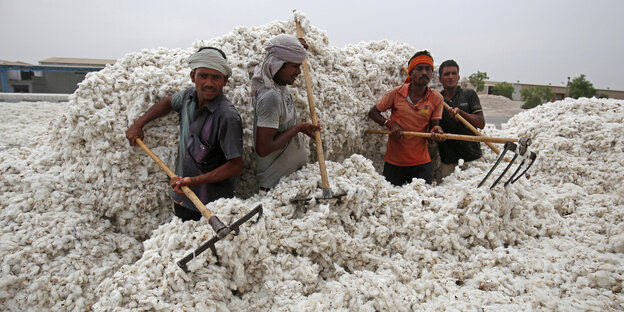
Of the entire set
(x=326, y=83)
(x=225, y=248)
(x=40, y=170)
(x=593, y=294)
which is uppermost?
(x=326, y=83)

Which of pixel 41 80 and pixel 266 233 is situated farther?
pixel 41 80

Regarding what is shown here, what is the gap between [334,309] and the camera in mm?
1726

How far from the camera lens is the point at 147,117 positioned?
7.55 ft

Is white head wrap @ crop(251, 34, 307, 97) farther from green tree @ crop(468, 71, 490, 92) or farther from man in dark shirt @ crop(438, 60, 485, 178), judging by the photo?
green tree @ crop(468, 71, 490, 92)

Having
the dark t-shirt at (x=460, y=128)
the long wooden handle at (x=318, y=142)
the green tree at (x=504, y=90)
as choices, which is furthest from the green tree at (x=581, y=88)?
the long wooden handle at (x=318, y=142)

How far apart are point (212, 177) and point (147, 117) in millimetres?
785

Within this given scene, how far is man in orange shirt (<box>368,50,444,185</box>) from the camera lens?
2.90 meters

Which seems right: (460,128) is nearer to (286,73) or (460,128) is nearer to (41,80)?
(286,73)

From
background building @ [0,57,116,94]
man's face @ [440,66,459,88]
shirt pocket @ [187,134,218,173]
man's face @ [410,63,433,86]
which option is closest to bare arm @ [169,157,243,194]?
shirt pocket @ [187,134,218,173]

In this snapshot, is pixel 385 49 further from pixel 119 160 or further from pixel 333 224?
pixel 119 160

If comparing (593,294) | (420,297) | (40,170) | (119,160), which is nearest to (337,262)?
(420,297)

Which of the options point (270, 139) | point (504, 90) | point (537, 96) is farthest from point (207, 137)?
point (504, 90)

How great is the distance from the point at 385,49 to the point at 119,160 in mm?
3030

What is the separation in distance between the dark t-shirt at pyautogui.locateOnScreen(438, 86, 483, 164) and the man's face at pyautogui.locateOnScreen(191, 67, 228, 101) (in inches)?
89.7
